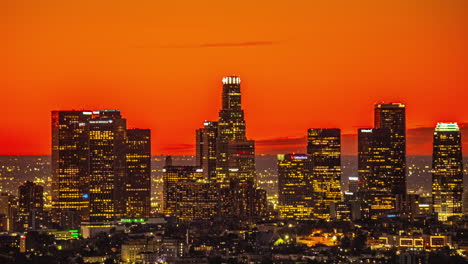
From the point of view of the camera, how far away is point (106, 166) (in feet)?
630

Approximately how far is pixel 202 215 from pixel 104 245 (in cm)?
4216

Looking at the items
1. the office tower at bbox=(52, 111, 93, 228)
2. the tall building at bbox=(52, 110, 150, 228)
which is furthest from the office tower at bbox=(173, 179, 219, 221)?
the office tower at bbox=(52, 111, 93, 228)

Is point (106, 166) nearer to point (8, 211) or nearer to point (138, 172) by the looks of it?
point (138, 172)

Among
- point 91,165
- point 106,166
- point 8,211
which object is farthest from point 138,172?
point 8,211

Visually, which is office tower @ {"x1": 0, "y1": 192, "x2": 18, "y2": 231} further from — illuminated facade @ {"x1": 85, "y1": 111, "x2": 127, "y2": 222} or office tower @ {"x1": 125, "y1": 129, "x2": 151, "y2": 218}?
office tower @ {"x1": 125, "y1": 129, "x2": 151, "y2": 218}

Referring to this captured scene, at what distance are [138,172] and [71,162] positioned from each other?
8.58 metres

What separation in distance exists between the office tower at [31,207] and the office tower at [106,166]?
6136 millimetres

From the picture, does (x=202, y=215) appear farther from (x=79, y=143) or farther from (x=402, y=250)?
(x=402, y=250)

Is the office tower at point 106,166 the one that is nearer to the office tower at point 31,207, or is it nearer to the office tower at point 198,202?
the office tower at point 31,207

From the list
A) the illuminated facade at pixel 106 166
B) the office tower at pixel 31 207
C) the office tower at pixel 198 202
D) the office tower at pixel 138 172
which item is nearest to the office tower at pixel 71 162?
the illuminated facade at pixel 106 166

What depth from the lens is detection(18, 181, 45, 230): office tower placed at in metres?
181

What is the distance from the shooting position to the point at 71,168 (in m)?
193

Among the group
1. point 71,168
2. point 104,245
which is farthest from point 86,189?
point 104,245

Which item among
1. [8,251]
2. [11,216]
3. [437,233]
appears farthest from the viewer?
[11,216]
